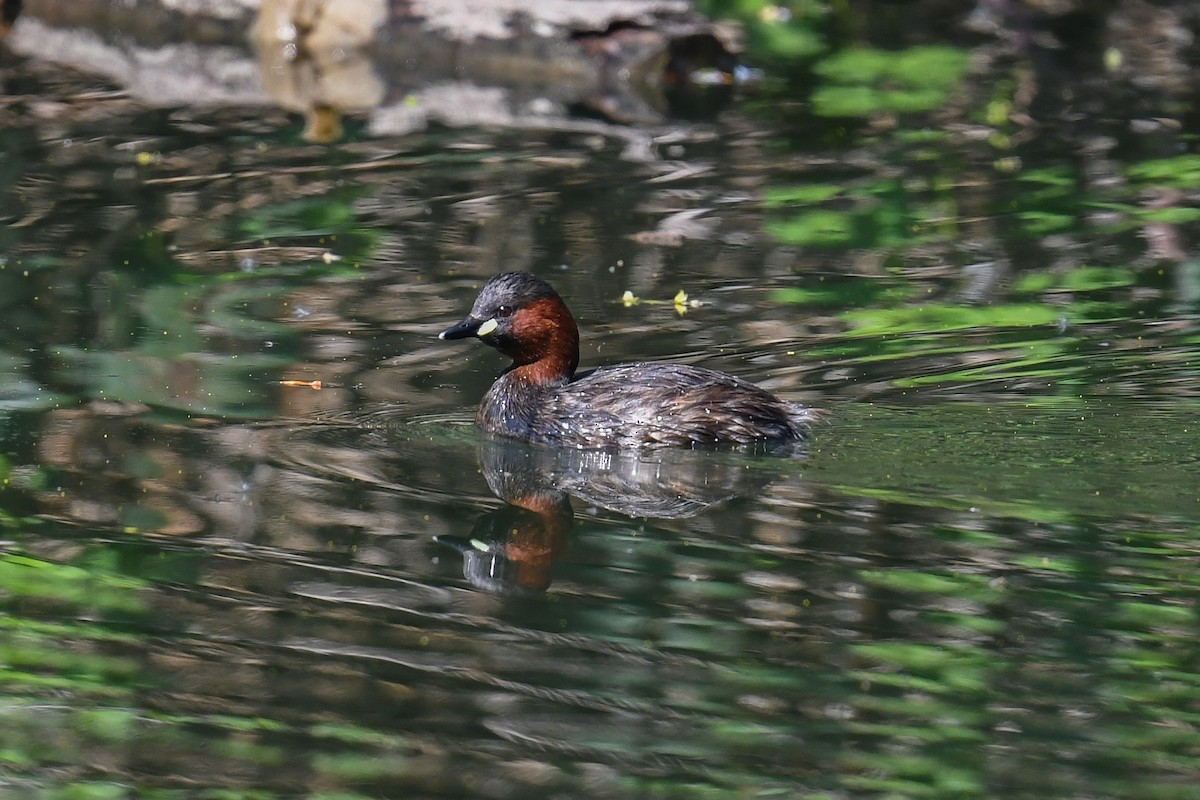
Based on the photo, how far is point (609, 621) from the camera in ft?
22.4

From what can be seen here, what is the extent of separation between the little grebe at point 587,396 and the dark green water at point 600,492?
0.55ft

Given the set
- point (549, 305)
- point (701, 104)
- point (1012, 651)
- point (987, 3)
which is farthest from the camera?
point (987, 3)

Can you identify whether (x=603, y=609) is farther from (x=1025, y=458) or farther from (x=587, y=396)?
(x=587, y=396)

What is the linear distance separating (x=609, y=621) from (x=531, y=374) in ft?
10.6

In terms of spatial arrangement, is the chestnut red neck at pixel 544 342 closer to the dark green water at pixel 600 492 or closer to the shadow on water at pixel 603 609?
the dark green water at pixel 600 492

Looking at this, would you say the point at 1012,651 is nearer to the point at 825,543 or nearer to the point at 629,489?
the point at 825,543

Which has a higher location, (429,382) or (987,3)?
(987,3)

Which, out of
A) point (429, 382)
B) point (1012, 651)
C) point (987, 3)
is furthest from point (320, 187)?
point (987, 3)

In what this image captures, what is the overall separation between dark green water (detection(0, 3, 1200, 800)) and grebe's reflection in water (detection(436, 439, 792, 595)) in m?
0.03

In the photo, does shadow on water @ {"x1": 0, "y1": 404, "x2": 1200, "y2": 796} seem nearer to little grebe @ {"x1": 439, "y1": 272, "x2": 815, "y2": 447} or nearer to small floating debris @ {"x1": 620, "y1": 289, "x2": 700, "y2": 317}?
little grebe @ {"x1": 439, "y1": 272, "x2": 815, "y2": 447}

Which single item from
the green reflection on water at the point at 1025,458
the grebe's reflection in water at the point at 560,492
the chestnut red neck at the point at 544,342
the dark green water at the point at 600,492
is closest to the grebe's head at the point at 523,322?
the chestnut red neck at the point at 544,342

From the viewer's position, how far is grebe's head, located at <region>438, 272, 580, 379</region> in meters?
9.74

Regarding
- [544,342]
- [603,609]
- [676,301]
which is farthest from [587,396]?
[603,609]

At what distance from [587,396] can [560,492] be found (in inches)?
36.6
